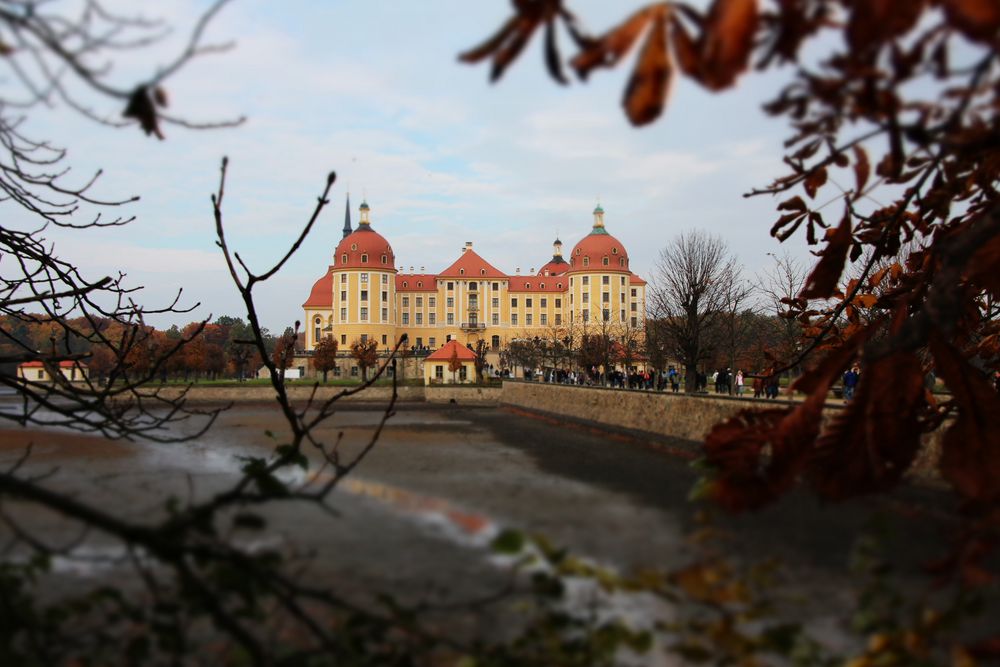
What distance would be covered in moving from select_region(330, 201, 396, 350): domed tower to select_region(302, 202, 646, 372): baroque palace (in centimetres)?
12

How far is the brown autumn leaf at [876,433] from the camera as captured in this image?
2.08m

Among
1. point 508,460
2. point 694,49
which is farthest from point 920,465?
point 694,49

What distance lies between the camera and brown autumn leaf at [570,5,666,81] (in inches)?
58.6

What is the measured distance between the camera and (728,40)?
4.59 feet

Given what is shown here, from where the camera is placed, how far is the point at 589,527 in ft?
5.87

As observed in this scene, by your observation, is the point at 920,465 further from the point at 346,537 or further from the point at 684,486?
the point at 346,537

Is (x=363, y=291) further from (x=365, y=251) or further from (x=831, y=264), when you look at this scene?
(x=831, y=264)

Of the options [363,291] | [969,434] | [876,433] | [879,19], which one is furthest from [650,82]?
[363,291]

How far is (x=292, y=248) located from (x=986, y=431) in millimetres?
2194

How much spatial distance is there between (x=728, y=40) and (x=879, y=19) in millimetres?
272

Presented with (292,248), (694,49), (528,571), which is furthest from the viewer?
(292,248)

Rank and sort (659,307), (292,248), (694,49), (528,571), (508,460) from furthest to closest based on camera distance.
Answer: (659,307), (508,460), (292,248), (528,571), (694,49)

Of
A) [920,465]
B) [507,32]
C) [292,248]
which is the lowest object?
[920,465]

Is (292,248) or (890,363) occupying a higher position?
(292,248)
